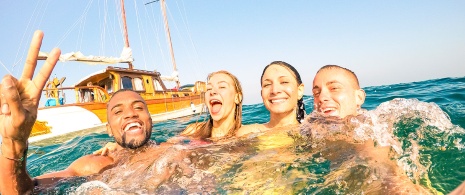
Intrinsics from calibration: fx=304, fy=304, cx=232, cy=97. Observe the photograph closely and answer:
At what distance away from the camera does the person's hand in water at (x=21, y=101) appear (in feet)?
6.86

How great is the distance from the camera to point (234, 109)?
16.3ft

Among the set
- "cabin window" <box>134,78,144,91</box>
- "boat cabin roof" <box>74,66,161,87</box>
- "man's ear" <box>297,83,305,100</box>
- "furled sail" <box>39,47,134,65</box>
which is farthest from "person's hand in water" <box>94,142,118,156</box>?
"cabin window" <box>134,78,144,91</box>

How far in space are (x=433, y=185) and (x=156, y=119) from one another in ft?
53.5

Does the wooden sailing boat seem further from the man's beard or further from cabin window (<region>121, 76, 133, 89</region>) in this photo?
the man's beard

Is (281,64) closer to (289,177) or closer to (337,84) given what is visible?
(337,84)

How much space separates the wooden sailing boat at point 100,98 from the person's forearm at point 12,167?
989cm

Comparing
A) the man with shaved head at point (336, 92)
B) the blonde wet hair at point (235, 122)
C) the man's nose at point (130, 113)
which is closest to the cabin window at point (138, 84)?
the blonde wet hair at point (235, 122)

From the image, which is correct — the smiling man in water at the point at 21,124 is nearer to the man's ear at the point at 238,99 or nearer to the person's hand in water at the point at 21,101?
the person's hand in water at the point at 21,101

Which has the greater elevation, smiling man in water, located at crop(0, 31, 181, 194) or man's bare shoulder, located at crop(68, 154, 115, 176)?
smiling man in water, located at crop(0, 31, 181, 194)

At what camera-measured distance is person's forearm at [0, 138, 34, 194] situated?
Answer: 226cm

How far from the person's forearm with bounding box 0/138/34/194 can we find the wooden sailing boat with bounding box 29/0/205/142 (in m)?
9.89

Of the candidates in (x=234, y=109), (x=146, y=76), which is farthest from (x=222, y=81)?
(x=146, y=76)

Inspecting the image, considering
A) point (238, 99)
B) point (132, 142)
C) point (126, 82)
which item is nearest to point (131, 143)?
point (132, 142)

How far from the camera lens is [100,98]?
637 inches
